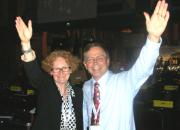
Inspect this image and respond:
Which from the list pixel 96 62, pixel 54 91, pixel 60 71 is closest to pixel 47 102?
pixel 54 91

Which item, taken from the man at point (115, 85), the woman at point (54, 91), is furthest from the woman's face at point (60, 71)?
the man at point (115, 85)

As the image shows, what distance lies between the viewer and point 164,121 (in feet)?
17.1

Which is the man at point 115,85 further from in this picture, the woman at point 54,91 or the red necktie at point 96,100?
the woman at point 54,91

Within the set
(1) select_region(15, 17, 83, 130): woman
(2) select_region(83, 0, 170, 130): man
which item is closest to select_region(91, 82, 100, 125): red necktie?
(2) select_region(83, 0, 170, 130): man

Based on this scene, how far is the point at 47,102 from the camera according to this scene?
2.47 metres

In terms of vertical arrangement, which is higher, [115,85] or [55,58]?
[55,58]

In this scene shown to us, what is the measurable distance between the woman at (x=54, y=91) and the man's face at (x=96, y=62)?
152 millimetres

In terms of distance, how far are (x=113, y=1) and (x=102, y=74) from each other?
343cm

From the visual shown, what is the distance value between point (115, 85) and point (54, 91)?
37cm

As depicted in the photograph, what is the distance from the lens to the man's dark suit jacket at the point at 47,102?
243 centimetres

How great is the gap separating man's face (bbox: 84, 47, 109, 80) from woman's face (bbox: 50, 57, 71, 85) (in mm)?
134

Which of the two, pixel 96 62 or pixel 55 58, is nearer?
pixel 96 62

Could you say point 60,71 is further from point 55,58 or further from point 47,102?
point 47,102

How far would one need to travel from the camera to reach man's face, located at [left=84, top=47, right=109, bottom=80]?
244 cm
